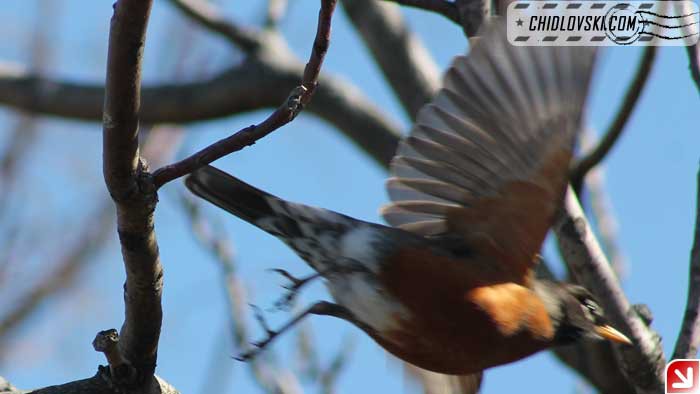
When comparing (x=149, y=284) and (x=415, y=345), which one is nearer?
(x=149, y=284)

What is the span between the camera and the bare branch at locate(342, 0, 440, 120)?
16.8ft

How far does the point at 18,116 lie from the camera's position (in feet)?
22.8

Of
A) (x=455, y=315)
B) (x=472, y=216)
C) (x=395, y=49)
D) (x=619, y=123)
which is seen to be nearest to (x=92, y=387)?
(x=455, y=315)

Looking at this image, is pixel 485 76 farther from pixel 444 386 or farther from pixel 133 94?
pixel 133 94

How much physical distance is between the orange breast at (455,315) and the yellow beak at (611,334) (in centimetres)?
20

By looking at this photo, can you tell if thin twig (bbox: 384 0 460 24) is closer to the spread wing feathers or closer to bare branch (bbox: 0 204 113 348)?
the spread wing feathers

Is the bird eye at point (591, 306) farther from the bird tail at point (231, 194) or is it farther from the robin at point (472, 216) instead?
the bird tail at point (231, 194)

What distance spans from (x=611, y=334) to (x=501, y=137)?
2.27ft

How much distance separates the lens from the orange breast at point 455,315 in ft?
10.2

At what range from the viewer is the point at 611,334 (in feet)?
10.3

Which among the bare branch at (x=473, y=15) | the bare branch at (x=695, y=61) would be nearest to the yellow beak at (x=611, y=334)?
the bare branch at (x=695, y=61)

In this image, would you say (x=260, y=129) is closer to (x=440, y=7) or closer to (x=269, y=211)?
(x=269, y=211)

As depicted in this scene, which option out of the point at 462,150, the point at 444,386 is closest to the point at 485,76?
the point at 462,150

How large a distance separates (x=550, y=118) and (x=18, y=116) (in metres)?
4.71
